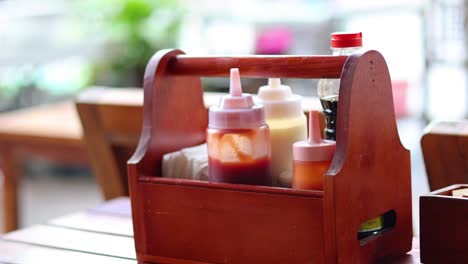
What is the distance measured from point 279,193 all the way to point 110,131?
75 cm

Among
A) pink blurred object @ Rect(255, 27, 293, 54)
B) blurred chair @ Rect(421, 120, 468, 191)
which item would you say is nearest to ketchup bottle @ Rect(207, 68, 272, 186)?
blurred chair @ Rect(421, 120, 468, 191)

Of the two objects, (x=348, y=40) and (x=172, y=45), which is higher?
(x=348, y=40)

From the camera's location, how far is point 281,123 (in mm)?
1048

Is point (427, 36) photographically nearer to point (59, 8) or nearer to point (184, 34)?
point (184, 34)

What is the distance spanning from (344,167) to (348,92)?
8cm

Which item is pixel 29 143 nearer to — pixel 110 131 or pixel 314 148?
pixel 110 131

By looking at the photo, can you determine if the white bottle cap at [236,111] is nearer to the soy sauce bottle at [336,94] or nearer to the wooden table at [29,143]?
the soy sauce bottle at [336,94]

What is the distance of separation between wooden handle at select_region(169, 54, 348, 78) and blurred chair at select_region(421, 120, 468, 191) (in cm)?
→ 27

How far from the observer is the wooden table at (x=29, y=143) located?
6.86 ft

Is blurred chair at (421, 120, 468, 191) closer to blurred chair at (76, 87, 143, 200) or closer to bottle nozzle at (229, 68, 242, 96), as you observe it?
bottle nozzle at (229, 68, 242, 96)

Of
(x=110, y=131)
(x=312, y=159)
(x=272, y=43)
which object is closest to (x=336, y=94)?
(x=312, y=159)

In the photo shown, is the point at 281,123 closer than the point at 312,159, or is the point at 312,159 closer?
the point at 312,159

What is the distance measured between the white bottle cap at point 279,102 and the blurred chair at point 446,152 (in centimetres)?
22

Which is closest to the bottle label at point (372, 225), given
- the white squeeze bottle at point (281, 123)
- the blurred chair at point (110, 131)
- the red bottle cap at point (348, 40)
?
the white squeeze bottle at point (281, 123)
